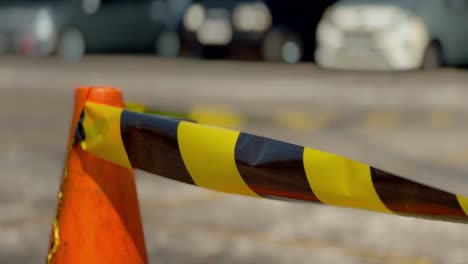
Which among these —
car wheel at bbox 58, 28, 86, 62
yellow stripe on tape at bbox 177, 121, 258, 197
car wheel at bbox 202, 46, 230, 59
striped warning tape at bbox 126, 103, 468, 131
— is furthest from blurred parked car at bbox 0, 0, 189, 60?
yellow stripe on tape at bbox 177, 121, 258, 197

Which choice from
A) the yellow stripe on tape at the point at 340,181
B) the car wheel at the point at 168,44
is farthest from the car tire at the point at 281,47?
the yellow stripe on tape at the point at 340,181

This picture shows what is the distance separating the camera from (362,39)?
17.2 m

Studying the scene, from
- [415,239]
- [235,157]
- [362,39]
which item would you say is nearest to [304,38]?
[362,39]

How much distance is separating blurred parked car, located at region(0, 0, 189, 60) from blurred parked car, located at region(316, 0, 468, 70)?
421cm

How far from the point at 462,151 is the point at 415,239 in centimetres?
342

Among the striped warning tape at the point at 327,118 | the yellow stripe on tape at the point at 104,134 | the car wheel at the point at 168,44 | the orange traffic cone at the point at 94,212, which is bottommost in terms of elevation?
the car wheel at the point at 168,44

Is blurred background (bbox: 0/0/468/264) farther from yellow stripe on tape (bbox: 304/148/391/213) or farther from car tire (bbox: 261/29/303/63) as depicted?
yellow stripe on tape (bbox: 304/148/391/213)

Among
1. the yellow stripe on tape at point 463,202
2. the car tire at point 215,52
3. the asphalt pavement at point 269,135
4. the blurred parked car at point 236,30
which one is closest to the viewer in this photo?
the yellow stripe on tape at point 463,202

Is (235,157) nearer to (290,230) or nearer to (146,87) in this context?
(290,230)

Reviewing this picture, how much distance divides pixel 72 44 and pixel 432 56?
26.1ft

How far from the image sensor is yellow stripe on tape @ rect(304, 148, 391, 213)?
2873 millimetres

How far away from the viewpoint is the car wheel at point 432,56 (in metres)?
17.7

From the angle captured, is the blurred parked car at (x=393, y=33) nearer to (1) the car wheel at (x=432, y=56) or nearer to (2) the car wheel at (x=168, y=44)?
(1) the car wheel at (x=432, y=56)

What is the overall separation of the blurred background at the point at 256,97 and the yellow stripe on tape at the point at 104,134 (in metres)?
1.31
